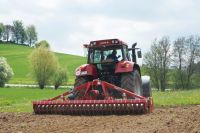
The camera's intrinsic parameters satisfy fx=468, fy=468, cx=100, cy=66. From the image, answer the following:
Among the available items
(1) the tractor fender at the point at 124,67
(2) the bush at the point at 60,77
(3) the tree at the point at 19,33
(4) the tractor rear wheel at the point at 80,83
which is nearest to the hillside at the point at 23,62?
(2) the bush at the point at 60,77

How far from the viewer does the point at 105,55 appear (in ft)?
49.2

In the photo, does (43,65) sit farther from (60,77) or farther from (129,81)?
(129,81)

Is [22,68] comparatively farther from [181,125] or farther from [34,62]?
[181,125]

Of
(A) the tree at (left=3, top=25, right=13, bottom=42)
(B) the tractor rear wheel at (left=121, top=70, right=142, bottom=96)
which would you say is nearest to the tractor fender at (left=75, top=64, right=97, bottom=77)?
(B) the tractor rear wheel at (left=121, top=70, right=142, bottom=96)

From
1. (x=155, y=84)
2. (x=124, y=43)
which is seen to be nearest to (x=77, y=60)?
(x=155, y=84)

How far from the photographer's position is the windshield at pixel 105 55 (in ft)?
48.6

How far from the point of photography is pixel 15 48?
120062 millimetres

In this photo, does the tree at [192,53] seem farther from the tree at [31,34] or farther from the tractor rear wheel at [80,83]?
the tree at [31,34]

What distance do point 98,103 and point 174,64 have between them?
53.2 metres

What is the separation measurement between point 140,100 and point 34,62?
71.3 meters

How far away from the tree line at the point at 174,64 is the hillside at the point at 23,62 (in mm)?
24255

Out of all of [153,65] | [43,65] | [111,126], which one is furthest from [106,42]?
[43,65]

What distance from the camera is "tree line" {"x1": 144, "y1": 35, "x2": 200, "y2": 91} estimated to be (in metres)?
62.2

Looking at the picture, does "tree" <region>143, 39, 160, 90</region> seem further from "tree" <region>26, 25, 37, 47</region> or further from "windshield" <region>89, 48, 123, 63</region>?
"tree" <region>26, 25, 37, 47</region>
